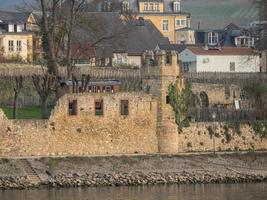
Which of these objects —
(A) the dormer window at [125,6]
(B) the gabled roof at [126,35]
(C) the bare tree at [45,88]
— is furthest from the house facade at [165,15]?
(C) the bare tree at [45,88]

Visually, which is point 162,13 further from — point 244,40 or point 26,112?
point 26,112

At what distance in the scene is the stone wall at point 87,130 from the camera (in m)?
73.6

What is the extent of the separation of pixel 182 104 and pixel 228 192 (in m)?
12.1

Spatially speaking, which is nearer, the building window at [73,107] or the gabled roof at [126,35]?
the building window at [73,107]

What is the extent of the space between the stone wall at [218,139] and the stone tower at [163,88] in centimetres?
105

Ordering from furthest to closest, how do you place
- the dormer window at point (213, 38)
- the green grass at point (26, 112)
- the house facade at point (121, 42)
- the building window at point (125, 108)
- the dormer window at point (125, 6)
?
1. the dormer window at point (125, 6)
2. the dormer window at point (213, 38)
3. the house facade at point (121, 42)
4. the green grass at point (26, 112)
5. the building window at point (125, 108)

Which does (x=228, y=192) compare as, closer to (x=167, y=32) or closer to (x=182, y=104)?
(x=182, y=104)

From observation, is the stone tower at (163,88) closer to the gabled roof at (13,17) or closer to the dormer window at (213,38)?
the gabled roof at (13,17)

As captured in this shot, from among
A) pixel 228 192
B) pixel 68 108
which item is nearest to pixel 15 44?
pixel 68 108

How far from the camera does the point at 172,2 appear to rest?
169 meters

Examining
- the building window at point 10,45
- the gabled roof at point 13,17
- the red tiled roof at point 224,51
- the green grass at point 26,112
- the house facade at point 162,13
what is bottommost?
the green grass at point 26,112

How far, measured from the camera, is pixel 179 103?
77375 millimetres

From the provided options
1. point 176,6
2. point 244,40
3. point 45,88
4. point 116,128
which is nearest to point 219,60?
point 244,40

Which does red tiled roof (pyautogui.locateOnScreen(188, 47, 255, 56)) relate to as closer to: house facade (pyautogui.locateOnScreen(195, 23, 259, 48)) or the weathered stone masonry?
house facade (pyautogui.locateOnScreen(195, 23, 259, 48))
